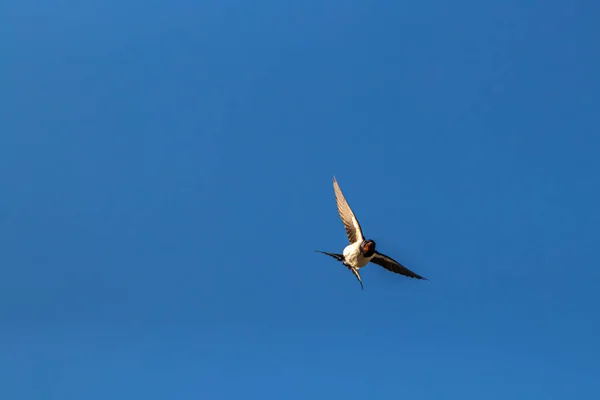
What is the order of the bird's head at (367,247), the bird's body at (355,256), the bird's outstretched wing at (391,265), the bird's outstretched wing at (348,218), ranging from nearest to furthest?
the bird's head at (367,247) < the bird's body at (355,256) < the bird's outstretched wing at (348,218) < the bird's outstretched wing at (391,265)

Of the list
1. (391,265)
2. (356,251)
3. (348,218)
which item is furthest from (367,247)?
(391,265)

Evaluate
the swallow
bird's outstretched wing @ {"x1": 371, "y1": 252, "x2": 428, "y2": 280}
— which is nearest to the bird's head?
the swallow

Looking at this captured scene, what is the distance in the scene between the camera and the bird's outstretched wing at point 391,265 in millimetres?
19703

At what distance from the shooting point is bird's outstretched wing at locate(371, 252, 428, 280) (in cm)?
1970

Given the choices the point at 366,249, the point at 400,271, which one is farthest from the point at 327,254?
the point at 400,271

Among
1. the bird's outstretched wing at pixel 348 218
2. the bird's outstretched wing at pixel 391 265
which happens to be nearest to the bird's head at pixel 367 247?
the bird's outstretched wing at pixel 348 218

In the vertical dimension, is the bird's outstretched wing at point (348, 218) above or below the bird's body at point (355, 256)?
above

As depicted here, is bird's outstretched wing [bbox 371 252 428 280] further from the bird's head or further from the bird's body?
the bird's head

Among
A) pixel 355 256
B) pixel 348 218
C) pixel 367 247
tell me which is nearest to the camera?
pixel 367 247

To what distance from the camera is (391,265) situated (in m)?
20.0

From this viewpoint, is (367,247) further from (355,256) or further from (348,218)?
(348,218)

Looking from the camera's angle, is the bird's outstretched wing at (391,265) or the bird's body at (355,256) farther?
the bird's outstretched wing at (391,265)

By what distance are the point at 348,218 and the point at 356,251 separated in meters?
1.63

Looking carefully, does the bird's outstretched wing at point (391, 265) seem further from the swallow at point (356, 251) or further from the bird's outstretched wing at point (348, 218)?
the bird's outstretched wing at point (348, 218)
